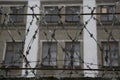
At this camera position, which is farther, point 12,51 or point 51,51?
point 12,51

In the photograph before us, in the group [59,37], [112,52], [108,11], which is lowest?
[112,52]

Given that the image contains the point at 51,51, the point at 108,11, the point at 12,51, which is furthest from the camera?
the point at 108,11

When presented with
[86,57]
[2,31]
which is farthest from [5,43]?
[86,57]

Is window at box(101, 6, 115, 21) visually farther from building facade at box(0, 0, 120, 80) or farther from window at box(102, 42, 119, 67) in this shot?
window at box(102, 42, 119, 67)

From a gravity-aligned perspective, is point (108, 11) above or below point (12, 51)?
above

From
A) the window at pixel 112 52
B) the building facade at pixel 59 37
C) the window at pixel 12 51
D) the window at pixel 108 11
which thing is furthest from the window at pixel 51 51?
the window at pixel 108 11

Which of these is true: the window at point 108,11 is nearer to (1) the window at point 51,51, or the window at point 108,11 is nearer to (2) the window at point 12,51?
(1) the window at point 51,51

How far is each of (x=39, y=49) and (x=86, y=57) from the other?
225cm

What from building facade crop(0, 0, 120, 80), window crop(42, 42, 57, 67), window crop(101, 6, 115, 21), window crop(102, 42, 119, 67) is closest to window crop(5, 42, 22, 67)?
building facade crop(0, 0, 120, 80)

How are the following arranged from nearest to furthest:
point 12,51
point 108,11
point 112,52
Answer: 1. point 112,52
2. point 12,51
3. point 108,11

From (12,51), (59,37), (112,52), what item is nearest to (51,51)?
(59,37)

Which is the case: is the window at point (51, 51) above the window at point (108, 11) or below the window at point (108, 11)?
below

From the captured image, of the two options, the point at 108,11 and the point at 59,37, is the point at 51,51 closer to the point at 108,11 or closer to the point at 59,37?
the point at 59,37

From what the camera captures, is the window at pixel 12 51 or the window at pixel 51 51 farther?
the window at pixel 12 51
